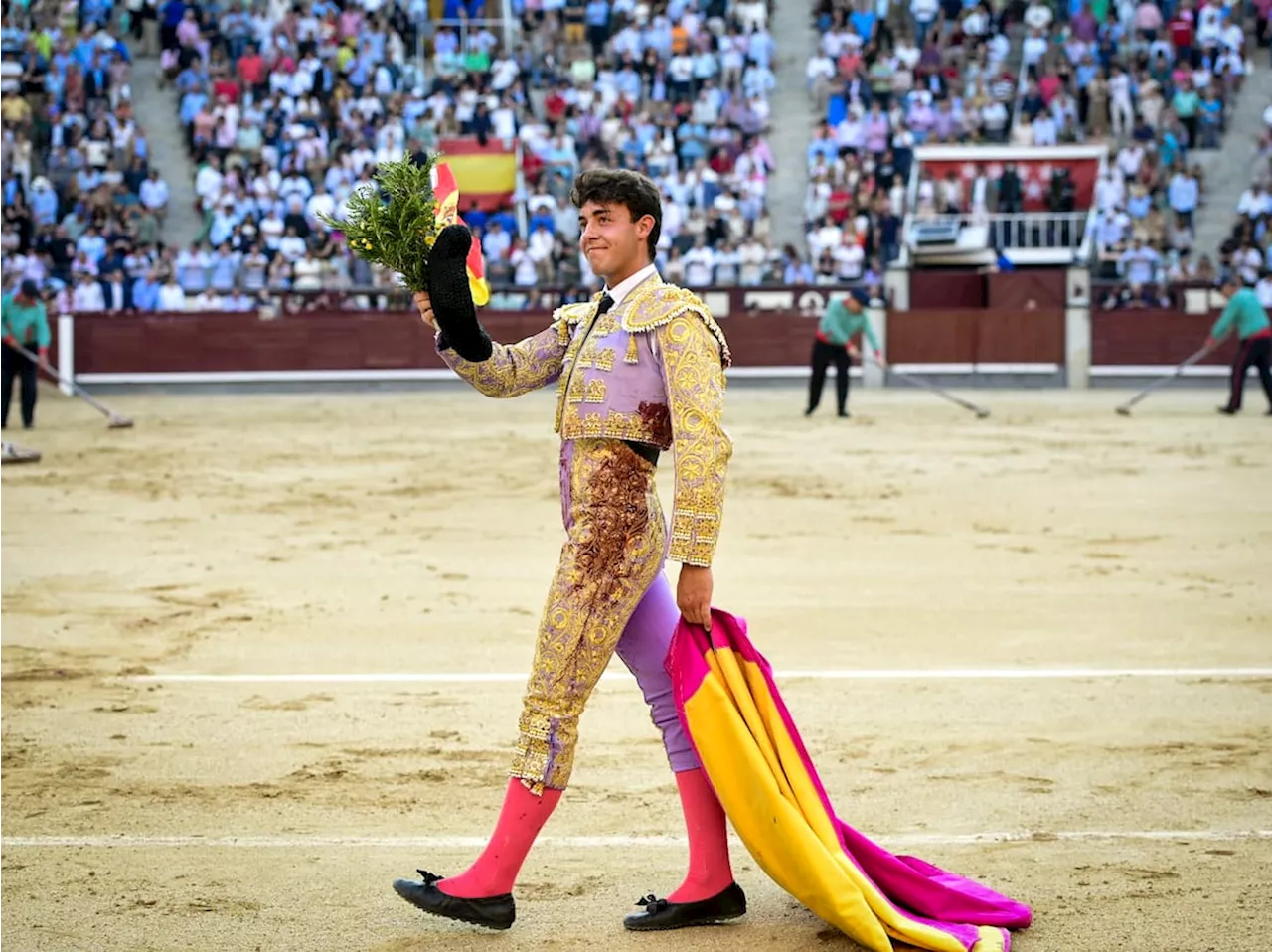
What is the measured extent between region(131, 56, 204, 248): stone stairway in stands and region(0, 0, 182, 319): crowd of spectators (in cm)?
16

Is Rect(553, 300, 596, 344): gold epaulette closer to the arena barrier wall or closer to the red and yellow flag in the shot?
the red and yellow flag

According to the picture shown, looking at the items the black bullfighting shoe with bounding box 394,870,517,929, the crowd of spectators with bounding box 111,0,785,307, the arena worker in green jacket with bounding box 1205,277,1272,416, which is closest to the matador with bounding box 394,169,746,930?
the black bullfighting shoe with bounding box 394,870,517,929

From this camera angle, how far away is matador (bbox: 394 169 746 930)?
333 cm

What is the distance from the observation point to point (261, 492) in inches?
430

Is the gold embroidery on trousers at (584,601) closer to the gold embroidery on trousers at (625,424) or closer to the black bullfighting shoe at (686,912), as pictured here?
the gold embroidery on trousers at (625,424)

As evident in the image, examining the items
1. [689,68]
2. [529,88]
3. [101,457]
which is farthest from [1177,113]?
[101,457]

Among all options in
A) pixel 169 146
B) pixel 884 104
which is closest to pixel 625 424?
pixel 884 104

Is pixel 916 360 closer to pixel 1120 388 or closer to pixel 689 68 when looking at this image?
pixel 1120 388

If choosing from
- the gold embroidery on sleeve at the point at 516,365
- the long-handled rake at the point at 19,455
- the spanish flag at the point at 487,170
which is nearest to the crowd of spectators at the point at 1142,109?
the spanish flag at the point at 487,170

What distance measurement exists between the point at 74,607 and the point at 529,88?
1737 centimetres

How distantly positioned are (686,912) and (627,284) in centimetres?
114

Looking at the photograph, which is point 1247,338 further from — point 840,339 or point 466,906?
point 466,906

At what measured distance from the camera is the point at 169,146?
2345cm

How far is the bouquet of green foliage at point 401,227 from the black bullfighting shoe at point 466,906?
43.8 inches
